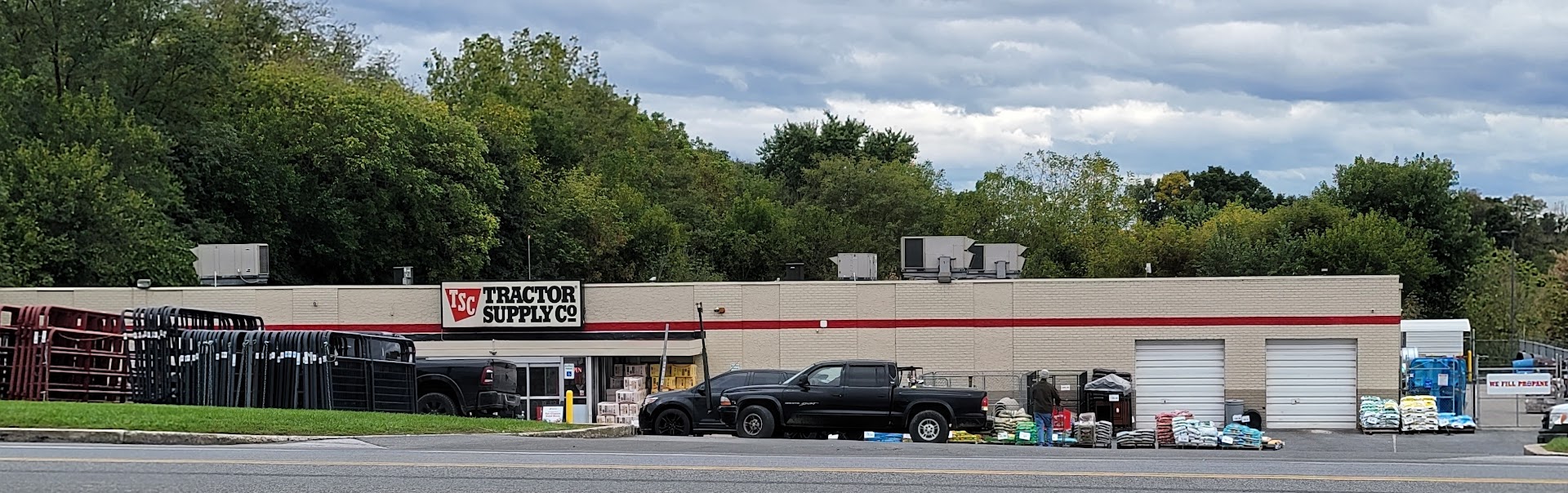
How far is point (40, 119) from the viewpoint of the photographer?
47.2 meters

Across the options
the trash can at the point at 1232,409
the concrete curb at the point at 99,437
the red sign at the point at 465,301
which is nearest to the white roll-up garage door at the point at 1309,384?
the trash can at the point at 1232,409

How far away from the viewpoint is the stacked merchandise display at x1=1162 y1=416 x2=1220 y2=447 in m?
28.5

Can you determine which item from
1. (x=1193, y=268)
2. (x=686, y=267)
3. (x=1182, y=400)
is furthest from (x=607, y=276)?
(x=1182, y=400)

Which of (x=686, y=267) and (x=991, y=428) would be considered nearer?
(x=991, y=428)

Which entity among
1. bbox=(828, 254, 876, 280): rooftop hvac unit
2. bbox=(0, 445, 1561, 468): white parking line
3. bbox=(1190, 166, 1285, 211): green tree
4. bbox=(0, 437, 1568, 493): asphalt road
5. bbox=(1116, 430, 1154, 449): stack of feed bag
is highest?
bbox=(1190, 166, 1285, 211): green tree

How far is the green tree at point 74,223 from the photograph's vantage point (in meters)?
41.9

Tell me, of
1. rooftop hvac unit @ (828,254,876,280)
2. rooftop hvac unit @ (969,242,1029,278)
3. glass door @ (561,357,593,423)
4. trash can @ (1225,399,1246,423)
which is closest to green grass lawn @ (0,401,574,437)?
glass door @ (561,357,593,423)

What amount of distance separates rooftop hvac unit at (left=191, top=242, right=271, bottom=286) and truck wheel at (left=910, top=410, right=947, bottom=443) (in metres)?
19.6

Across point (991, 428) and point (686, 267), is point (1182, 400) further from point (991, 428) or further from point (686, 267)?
point (686, 267)

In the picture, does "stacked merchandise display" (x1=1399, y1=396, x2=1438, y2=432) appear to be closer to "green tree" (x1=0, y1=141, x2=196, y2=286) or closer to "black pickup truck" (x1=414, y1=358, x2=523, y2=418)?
"black pickup truck" (x1=414, y1=358, x2=523, y2=418)

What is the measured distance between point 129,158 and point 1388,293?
35.8m

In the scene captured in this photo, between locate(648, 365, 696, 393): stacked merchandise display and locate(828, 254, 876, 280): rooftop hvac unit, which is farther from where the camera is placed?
locate(828, 254, 876, 280): rooftop hvac unit

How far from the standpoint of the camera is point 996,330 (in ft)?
115

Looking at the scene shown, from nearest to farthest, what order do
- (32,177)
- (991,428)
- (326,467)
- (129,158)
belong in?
1. (326,467)
2. (991,428)
3. (32,177)
4. (129,158)
